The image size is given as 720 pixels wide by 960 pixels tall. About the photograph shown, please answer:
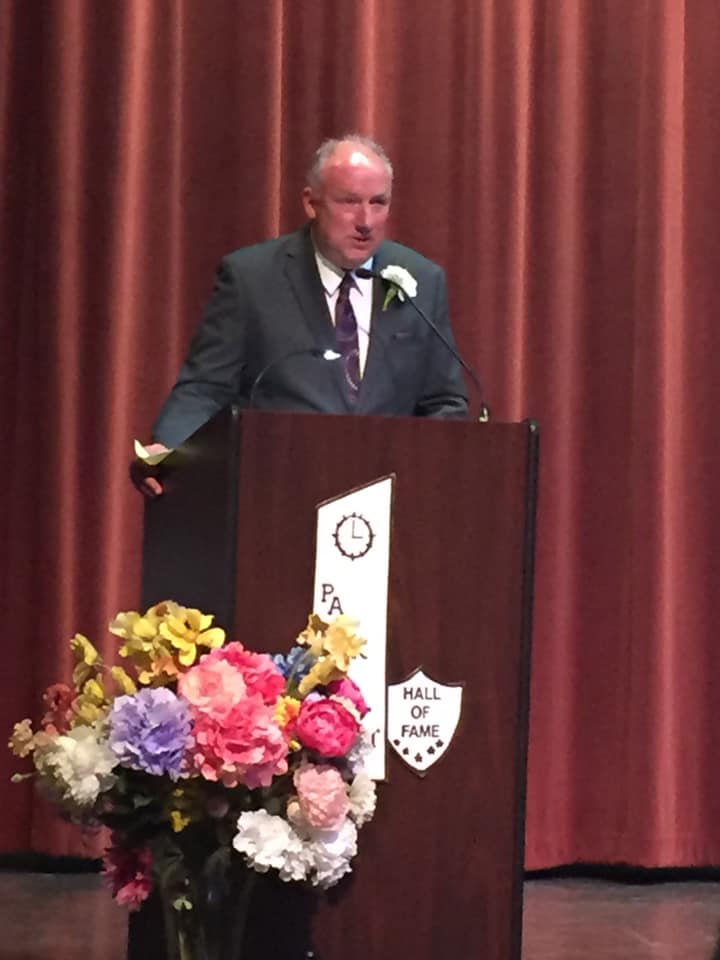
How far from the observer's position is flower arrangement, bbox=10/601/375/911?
73.1 inches

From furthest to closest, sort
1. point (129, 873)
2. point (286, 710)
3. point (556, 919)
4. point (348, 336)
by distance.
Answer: point (556, 919) → point (348, 336) → point (129, 873) → point (286, 710)

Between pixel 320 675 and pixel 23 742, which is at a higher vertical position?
pixel 320 675

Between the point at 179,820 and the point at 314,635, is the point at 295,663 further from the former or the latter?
the point at 179,820

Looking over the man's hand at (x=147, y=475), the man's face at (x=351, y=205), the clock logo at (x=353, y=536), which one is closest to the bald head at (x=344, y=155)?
the man's face at (x=351, y=205)

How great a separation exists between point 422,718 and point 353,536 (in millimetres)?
277

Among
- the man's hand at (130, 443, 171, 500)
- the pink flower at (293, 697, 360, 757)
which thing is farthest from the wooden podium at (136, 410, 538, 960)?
the man's hand at (130, 443, 171, 500)

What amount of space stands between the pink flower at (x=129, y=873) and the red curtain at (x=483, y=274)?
136cm

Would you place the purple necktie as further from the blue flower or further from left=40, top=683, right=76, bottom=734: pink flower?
left=40, top=683, right=76, bottom=734: pink flower

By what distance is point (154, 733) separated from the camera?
1852 millimetres

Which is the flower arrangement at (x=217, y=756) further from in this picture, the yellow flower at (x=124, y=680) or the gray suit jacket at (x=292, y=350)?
the gray suit jacket at (x=292, y=350)

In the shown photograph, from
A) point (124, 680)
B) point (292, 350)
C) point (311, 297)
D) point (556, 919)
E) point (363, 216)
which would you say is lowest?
point (556, 919)

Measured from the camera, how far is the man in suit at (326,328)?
2.38 meters

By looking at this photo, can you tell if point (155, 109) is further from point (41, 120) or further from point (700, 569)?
point (700, 569)

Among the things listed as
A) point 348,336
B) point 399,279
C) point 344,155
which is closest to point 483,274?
point 344,155
